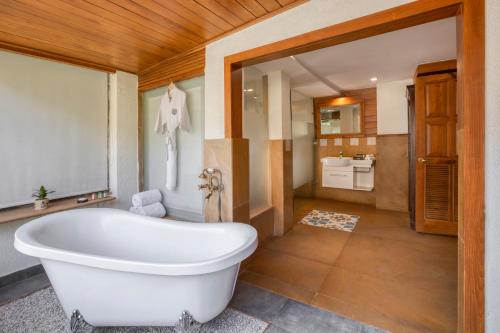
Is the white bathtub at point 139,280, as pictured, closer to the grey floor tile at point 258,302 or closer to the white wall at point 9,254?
the grey floor tile at point 258,302

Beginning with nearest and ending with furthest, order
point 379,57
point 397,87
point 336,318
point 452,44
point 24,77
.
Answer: point 336,318, point 24,77, point 452,44, point 379,57, point 397,87

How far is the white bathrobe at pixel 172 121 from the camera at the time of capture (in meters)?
2.58

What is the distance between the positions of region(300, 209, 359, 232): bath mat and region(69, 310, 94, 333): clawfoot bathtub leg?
111 inches

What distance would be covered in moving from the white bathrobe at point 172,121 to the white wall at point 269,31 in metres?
0.46

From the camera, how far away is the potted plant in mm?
2227

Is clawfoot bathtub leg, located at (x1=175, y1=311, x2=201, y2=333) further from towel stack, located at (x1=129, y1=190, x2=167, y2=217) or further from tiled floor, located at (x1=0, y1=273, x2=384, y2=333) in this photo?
towel stack, located at (x1=129, y1=190, x2=167, y2=217)

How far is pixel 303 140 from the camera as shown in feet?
15.3

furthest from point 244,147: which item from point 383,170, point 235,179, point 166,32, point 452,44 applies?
point 383,170

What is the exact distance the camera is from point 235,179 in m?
2.11

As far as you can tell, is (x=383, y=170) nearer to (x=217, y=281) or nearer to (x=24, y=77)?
(x=217, y=281)

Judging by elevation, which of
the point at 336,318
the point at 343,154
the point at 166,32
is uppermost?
the point at 166,32

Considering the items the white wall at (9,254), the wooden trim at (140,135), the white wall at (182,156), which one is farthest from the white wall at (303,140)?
the white wall at (9,254)

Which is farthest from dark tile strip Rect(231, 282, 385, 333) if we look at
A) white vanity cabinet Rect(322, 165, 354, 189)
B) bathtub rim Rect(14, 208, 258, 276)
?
white vanity cabinet Rect(322, 165, 354, 189)

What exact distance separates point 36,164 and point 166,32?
179cm
